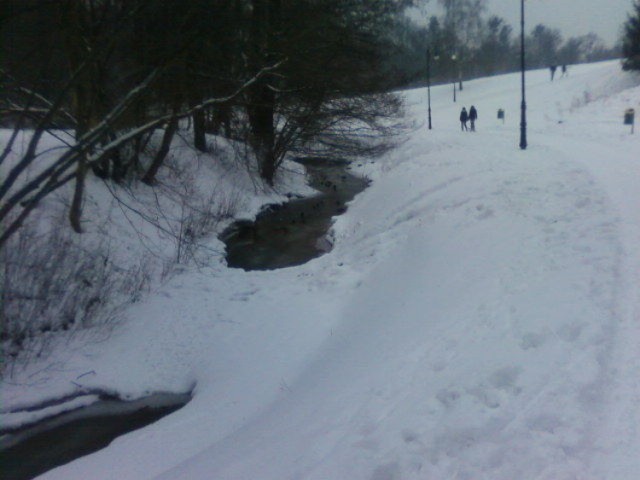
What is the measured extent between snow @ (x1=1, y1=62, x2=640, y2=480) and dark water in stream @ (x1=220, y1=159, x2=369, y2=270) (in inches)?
51.9

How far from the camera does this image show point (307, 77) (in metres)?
17.6

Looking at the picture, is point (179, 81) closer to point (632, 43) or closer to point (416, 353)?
point (416, 353)

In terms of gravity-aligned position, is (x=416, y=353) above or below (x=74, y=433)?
above

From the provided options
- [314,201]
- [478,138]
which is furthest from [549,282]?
[478,138]

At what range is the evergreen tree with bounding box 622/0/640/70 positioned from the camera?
40.0 metres

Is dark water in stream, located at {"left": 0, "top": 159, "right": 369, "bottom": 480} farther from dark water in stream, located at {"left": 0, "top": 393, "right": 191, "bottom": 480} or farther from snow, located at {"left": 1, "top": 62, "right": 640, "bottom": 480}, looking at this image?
snow, located at {"left": 1, "top": 62, "right": 640, "bottom": 480}

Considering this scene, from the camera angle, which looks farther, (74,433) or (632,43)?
(632,43)

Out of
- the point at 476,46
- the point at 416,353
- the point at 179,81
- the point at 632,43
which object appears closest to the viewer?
the point at 416,353

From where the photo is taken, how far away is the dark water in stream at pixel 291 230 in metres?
15.2

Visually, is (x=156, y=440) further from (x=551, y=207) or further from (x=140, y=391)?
(x=551, y=207)

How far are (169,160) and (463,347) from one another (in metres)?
14.5

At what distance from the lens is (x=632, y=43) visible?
41.2 metres

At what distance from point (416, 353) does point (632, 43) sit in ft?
138

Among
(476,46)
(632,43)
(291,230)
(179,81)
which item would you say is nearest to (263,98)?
(291,230)
